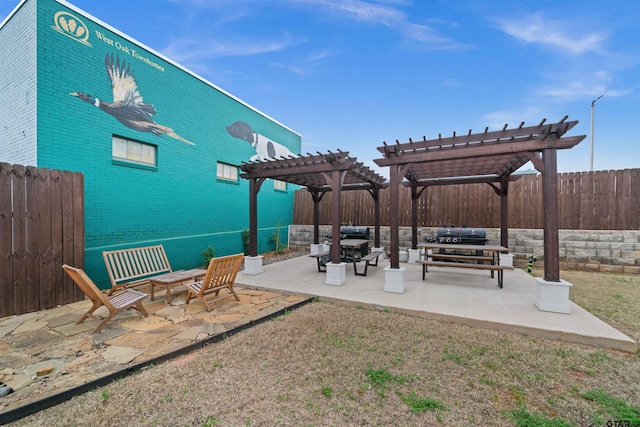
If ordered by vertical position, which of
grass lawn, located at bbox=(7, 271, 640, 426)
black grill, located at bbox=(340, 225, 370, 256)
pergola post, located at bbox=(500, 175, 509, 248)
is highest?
A: pergola post, located at bbox=(500, 175, 509, 248)

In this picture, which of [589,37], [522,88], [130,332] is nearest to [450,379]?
[130,332]

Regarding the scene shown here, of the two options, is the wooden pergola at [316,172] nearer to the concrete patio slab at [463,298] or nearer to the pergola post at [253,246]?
the pergola post at [253,246]

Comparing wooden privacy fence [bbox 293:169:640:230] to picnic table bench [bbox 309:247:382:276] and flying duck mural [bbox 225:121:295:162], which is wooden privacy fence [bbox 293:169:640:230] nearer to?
picnic table bench [bbox 309:247:382:276]

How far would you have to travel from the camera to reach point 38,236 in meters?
4.07

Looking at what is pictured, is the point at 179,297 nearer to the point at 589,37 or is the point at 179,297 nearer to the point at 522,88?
the point at 589,37

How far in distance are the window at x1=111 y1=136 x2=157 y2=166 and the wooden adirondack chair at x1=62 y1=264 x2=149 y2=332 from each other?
3198 millimetres

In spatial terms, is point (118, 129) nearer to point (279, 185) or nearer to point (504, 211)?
point (279, 185)

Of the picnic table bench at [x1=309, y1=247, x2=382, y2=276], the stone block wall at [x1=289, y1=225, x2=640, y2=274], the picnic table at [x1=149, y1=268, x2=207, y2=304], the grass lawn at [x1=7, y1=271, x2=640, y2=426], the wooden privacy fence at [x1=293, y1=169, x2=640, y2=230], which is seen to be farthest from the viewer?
the wooden privacy fence at [x1=293, y1=169, x2=640, y2=230]

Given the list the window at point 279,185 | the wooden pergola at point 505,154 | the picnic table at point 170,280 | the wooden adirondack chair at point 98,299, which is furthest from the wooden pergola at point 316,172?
the window at point 279,185

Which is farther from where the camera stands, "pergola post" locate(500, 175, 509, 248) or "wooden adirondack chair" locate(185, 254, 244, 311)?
"pergola post" locate(500, 175, 509, 248)

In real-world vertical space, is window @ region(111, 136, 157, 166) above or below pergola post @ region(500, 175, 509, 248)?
above

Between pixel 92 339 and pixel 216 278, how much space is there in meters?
1.60

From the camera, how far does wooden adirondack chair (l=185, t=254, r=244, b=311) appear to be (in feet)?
13.1

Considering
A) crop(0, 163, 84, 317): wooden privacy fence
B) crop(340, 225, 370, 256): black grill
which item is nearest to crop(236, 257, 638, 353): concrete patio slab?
crop(340, 225, 370, 256): black grill
